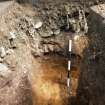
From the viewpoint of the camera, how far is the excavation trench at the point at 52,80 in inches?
252

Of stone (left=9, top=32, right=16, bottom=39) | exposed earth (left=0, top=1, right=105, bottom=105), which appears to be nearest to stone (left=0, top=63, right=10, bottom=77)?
exposed earth (left=0, top=1, right=105, bottom=105)

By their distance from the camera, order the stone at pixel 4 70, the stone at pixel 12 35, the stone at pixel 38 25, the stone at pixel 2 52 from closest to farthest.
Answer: the stone at pixel 4 70, the stone at pixel 2 52, the stone at pixel 12 35, the stone at pixel 38 25

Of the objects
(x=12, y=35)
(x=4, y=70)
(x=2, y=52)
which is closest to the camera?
(x=4, y=70)

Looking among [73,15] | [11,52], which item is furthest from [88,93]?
[73,15]

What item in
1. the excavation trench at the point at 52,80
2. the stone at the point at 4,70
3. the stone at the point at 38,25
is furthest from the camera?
the stone at the point at 38,25

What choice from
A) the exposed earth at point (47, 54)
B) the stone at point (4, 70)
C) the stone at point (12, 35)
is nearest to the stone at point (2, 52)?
the exposed earth at point (47, 54)

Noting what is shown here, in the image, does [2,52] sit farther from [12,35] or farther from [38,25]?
[38,25]

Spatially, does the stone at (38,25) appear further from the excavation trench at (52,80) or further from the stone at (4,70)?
the stone at (4,70)

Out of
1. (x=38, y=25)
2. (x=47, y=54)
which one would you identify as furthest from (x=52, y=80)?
(x=38, y=25)

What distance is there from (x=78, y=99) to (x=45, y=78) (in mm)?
818

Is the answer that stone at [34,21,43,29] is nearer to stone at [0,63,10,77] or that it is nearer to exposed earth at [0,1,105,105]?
exposed earth at [0,1,105,105]

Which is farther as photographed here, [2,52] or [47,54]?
[47,54]

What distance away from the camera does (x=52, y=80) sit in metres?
6.64

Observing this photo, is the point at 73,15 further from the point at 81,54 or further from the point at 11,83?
the point at 11,83
